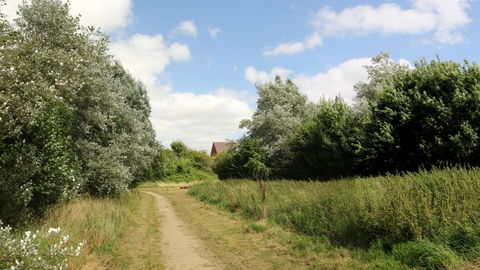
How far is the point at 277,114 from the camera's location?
28.8 metres

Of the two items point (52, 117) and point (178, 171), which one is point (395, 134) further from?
point (178, 171)

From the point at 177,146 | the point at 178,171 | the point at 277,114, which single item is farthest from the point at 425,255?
the point at 177,146

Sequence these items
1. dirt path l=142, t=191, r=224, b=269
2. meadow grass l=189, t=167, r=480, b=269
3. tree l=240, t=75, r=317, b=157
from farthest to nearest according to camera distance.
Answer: tree l=240, t=75, r=317, b=157, dirt path l=142, t=191, r=224, b=269, meadow grass l=189, t=167, r=480, b=269

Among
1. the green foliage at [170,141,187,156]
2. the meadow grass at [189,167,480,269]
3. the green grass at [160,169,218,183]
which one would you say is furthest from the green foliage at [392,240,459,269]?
the green foliage at [170,141,187,156]

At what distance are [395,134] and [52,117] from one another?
1668 cm

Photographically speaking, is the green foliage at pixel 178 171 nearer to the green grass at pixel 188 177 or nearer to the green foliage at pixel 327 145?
the green grass at pixel 188 177

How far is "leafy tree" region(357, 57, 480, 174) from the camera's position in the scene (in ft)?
43.2

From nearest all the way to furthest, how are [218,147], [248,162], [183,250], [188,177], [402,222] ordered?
[402,222], [183,250], [248,162], [188,177], [218,147]

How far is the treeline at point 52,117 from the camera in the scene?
23.9ft

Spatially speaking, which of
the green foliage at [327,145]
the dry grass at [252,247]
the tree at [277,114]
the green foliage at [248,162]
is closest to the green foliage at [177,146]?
the tree at [277,114]

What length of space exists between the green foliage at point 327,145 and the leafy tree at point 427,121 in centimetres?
180

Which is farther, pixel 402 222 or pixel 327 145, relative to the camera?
pixel 327 145

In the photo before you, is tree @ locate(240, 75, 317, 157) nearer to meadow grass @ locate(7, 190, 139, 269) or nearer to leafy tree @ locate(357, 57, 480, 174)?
leafy tree @ locate(357, 57, 480, 174)

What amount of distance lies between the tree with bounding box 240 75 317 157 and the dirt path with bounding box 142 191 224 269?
17782 mm
